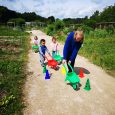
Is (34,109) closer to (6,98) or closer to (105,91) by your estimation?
(6,98)

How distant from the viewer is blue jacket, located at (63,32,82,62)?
748 centimetres

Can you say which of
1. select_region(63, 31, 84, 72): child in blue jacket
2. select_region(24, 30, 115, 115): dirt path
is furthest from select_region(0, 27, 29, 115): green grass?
select_region(63, 31, 84, 72): child in blue jacket

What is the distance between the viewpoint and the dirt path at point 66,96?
5.70 meters

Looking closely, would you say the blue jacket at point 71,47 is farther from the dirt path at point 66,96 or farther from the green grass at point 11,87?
the green grass at point 11,87

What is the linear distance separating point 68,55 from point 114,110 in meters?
2.95

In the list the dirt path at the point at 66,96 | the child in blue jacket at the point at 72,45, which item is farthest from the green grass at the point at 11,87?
the child in blue jacket at the point at 72,45

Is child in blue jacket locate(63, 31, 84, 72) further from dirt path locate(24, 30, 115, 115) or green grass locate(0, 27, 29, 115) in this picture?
green grass locate(0, 27, 29, 115)

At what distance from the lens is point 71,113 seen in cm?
555

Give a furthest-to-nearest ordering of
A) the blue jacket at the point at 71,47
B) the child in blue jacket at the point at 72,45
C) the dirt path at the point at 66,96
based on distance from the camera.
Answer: the blue jacket at the point at 71,47 → the child in blue jacket at the point at 72,45 → the dirt path at the point at 66,96

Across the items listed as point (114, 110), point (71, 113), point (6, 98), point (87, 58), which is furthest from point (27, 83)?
point (87, 58)

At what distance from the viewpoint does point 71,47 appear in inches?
306

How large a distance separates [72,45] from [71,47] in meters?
0.13

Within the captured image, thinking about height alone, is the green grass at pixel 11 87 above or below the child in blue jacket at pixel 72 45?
below

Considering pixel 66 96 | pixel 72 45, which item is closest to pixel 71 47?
pixel 72 45
